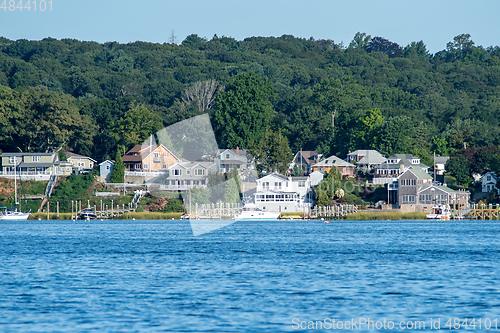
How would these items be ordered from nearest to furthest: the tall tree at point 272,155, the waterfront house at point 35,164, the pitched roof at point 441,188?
the pitched roof at point 441,188 → the waterfront house at point 35,164 → the tall tree at point 272,155

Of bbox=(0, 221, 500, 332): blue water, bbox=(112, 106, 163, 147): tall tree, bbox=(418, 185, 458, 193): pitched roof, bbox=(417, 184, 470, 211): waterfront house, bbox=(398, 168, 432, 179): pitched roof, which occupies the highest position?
bbox=(112, 106, 163, 147): tall tree

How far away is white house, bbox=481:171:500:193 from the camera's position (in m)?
96.8

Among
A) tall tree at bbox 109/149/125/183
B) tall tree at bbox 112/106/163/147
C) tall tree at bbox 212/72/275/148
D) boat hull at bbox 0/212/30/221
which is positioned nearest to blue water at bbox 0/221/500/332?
boat hull at bbox 0/212/30/221

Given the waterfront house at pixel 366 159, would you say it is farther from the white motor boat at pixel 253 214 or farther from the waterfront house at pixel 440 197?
the white motor boat at pixel 253 214

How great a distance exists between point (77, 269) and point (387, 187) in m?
65.6

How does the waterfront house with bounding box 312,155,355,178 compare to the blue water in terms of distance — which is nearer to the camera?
the blue water

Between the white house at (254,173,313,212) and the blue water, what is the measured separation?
4263 centimetres

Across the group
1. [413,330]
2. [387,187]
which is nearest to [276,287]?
[413,330]

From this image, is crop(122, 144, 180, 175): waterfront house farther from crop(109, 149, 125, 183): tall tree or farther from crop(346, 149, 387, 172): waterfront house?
crop(346, 149, 387, 172): waterfront house

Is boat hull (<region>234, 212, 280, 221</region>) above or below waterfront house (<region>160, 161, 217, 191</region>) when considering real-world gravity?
below

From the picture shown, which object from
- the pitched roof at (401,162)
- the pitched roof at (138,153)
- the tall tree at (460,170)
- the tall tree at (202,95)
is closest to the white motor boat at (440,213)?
the tall tree at (460,170)

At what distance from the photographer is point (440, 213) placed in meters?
91.8

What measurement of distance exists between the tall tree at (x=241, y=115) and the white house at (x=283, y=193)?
881 inches

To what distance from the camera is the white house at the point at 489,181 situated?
96812 millimetres
